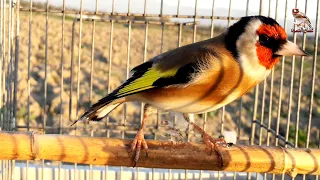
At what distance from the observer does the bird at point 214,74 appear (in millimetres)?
1441

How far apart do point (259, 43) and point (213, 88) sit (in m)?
0.19

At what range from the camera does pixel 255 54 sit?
57.6 inches

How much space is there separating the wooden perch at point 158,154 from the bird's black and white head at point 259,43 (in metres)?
0.26

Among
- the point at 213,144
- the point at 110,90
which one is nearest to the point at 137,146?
the point at 213,144

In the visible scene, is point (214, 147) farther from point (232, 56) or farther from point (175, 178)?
point (175, 178)

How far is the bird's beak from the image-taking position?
1363 millimetres

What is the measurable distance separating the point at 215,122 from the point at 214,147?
397cm

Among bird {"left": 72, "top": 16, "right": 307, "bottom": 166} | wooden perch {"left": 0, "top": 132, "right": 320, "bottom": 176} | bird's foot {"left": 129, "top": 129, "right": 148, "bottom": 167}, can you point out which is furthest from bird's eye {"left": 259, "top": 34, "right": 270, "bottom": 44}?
bird's foot {"left": 129, "top": 129, "right": 148, "bottom": 167}

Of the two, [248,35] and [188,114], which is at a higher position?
[248,35]

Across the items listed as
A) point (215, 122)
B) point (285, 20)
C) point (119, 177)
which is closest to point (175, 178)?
point (119, 177)

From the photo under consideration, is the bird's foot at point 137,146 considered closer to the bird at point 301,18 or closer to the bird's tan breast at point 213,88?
the bird's tan breast at point 213,88

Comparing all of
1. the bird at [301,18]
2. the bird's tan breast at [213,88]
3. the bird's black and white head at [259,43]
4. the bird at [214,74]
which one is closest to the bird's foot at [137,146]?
the bird at [214,74]

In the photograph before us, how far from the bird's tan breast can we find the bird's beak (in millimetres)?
133
